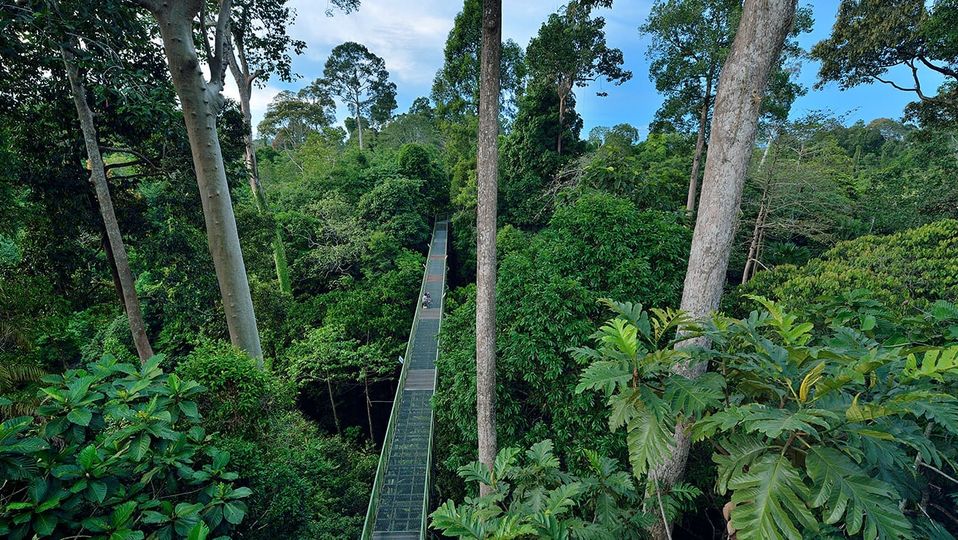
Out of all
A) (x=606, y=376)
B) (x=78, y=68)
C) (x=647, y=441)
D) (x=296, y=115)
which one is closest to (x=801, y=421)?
(x=647, y=441)

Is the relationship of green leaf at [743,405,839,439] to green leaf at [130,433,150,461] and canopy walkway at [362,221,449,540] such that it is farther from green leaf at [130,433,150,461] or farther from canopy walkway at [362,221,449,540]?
canopy walkway at [362,221,449,540]

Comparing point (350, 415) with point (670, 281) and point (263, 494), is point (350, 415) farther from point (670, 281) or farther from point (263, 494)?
point (670, 281)

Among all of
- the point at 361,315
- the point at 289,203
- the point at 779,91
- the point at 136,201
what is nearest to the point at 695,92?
the point at 779,91

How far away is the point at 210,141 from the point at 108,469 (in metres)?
3.99

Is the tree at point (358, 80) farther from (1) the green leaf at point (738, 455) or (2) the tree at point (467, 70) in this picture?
(1) the green leaf at point (738, 455)

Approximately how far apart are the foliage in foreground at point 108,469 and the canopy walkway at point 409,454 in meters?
3.97

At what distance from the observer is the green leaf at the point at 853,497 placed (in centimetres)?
161

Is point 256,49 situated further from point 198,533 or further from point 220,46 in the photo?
point 198,533

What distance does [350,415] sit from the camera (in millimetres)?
11922

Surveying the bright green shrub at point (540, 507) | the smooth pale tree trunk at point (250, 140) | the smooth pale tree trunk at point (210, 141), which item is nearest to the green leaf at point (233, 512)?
the bright green shrub at point (540, 507)

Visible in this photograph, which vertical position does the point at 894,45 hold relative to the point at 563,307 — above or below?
above

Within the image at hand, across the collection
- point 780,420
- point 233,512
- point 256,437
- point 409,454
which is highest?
point 780,420

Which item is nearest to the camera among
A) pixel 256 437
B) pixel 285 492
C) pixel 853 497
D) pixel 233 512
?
pixel 853 497

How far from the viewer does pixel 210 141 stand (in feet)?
15.7
